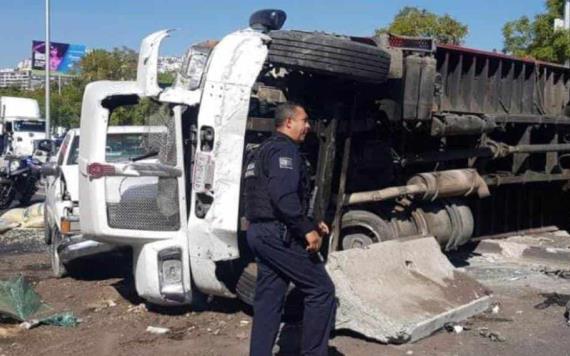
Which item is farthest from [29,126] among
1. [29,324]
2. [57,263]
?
[29,324]

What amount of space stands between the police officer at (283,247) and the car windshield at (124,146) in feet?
6.78

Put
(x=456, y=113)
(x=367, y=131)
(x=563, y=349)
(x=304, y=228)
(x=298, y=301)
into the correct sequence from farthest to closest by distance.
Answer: (x=456, y=113) → (x=367, y=131) → (x=298, y=301) → (x=563, y=349) → (x=304, y=228)

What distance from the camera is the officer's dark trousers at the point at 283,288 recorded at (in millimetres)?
4668

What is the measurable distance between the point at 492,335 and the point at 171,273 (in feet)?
8.24

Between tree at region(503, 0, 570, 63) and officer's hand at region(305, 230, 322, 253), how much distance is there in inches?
615

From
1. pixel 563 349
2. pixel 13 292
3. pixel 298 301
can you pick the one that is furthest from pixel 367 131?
pixel 13 292

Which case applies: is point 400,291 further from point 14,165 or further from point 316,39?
point 14,165

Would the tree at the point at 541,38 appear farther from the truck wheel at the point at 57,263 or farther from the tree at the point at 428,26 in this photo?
the truck wheel at the point at 57,263

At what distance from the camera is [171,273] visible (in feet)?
20.6

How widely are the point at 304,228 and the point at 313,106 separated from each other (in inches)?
92.9

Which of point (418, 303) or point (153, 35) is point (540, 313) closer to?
point (418, 303)

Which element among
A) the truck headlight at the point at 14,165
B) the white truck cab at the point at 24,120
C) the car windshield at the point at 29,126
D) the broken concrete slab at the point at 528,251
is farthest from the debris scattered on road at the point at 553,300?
the car windshield at the point at 29,126

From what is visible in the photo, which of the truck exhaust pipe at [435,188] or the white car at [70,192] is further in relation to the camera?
the truck exhaust pipe at [435,188]

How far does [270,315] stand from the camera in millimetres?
4727
